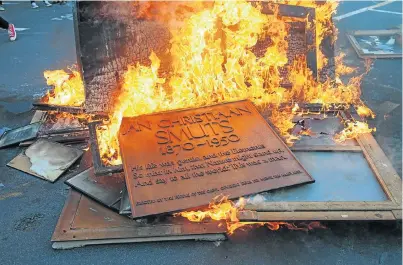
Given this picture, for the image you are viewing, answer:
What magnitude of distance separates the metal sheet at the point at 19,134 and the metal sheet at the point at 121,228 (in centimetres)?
203

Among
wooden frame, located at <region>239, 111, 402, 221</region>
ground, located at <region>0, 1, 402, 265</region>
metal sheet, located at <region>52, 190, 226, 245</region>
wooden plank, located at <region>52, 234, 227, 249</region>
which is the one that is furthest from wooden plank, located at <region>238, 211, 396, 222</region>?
wooden plank, located at <region>52, 234, 227, 249</region>

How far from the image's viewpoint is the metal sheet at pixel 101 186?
394 cm

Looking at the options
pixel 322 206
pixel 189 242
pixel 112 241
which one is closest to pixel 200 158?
pixel 189 242

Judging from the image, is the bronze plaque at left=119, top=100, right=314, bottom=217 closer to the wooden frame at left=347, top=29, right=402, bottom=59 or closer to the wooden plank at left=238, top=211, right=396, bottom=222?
the wooden plank at left=238, top=211, right=396, bottom=222

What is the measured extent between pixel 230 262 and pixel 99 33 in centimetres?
351

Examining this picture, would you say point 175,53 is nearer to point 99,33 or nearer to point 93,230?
point 99,33

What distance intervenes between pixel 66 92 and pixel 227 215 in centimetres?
382

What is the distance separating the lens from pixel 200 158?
4.20 metres

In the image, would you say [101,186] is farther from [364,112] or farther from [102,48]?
[364,112]

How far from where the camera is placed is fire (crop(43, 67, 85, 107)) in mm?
5821

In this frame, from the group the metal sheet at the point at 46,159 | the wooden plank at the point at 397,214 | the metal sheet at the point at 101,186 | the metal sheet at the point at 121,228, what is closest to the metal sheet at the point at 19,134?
the metal sheet at the point at 46,159

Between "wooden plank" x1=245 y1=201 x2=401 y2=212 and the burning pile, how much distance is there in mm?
1266

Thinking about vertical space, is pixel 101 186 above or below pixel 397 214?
above

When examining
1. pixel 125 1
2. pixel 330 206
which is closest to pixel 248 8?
pixel 125 1
